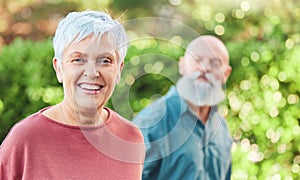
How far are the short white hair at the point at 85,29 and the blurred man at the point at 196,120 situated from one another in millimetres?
1033

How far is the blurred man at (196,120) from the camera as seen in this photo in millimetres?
3438

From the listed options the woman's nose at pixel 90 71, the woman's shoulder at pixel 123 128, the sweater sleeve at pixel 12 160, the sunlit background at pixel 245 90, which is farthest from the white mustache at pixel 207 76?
the sweater sleeve at pixel 12 160

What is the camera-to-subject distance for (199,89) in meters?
3.70

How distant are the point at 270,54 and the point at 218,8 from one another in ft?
11.4

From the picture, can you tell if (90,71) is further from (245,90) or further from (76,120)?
(245,90)

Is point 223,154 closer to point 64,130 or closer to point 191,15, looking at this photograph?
point 64,130

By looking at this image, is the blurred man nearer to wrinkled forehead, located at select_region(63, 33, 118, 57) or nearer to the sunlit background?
the sunlit background

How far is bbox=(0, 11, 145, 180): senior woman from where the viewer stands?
7.41ft

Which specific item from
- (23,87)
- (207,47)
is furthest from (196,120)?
(23,87)

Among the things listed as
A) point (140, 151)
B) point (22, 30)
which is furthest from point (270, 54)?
point (22, 30)

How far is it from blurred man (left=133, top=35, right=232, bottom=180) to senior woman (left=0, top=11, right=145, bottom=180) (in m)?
0.97

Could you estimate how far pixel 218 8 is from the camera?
8.77 metres

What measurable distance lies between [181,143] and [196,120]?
0.39 m

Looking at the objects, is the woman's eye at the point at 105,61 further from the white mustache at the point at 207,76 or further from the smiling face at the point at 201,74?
the white mustache at the point at 207,76
